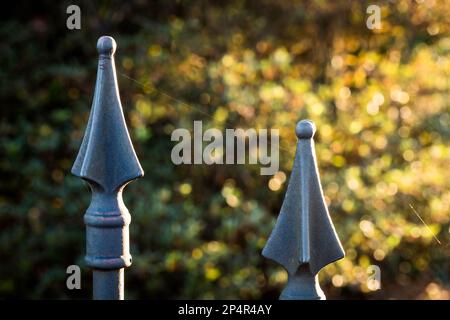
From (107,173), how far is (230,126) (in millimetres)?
2234

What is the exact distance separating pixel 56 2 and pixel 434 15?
2424 millimetres

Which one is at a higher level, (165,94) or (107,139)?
(165,94)

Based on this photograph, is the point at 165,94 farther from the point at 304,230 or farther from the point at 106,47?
the point at 304,230

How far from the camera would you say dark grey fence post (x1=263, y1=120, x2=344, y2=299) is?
1.63 m

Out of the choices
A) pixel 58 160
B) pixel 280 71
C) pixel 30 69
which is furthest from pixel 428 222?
pixel 30 69

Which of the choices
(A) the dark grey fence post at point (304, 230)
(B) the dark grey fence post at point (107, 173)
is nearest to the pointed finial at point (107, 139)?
(B) the dark grey fence post at point (107, 173)

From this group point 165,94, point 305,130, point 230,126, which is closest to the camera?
point 305,130

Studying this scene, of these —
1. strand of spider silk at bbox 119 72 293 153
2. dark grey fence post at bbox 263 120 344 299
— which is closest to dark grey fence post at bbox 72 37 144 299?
dark grey fence post at bbox 263 120 344 299

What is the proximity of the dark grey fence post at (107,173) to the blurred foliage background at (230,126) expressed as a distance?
195 cm

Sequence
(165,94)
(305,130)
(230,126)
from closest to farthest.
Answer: (305,130) → (230,126) → (165,94)

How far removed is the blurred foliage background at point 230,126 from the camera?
3826 mm

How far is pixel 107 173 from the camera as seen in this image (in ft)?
5.61

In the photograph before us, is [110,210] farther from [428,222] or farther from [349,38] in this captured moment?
[349,38]

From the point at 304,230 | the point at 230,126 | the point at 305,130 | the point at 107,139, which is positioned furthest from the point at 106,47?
the point at 230,126
